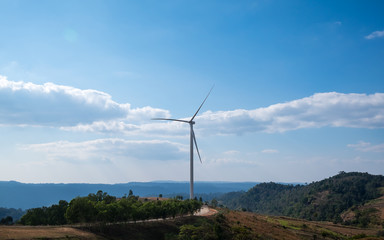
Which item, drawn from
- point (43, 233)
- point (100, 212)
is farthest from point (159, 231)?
point (43, 233)

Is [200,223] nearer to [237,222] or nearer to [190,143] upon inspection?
[237,222]

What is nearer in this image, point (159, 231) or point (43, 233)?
point (43, 233)

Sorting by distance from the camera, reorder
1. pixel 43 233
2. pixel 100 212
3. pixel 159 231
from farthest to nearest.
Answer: pixel 159 231
pixel 100 212
pixel 43 233

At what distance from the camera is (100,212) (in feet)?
260

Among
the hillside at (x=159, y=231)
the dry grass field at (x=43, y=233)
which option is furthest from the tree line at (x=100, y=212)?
the dry grass field at (x=43, y=233)

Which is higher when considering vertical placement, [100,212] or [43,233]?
[100,212]

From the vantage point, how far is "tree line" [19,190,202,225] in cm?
7925

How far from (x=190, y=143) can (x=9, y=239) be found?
7084 centimetres

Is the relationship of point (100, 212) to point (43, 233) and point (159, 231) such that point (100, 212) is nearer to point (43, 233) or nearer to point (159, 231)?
point (43, 233)

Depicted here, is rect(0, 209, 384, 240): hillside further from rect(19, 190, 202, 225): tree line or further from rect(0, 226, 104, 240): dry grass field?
rect(19, 190, 202, 225): tree line

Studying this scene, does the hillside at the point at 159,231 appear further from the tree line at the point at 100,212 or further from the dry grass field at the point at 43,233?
the tree line at the point at 100,212

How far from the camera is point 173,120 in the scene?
125 metres

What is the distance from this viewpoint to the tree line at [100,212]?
79.2m

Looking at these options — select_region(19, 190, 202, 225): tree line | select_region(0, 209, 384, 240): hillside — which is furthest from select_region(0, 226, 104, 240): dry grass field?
select_region(19, 190, 202, 225): tree line
